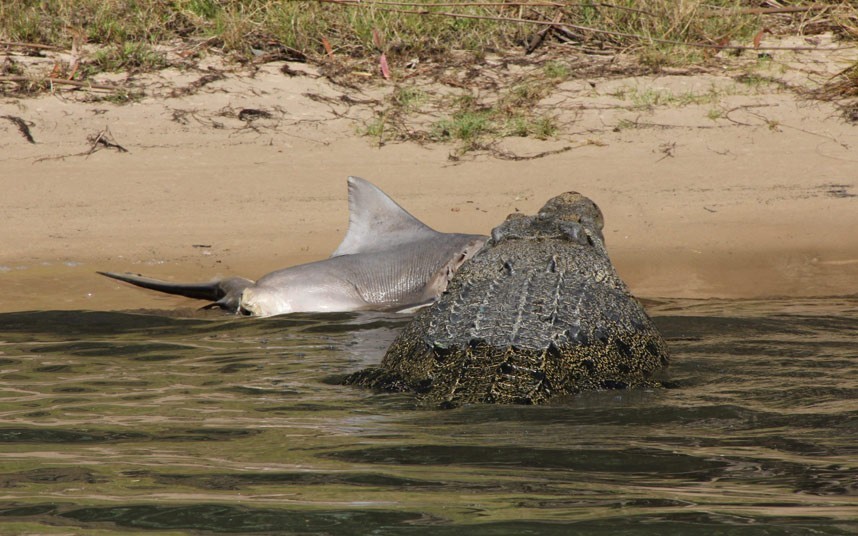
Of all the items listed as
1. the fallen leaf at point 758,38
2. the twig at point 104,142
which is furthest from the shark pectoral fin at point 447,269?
the fallen leaf at point 758,38

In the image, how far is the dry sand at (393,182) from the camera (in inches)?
258

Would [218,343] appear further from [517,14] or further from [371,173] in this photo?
[517,14]

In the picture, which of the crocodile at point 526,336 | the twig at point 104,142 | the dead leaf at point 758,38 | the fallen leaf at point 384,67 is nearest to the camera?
the crocodile at point 526,336

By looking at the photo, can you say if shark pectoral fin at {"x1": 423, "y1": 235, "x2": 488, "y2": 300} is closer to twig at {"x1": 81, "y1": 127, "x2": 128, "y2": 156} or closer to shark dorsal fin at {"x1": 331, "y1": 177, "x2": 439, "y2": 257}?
shark dorsal fin at {"x1": 331, "y1": 177, "x2": 439, "y2": 257}

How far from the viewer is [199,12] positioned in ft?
31.2

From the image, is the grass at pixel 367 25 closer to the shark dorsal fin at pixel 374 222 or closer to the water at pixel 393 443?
the shark dorsal fin at pixel 374 222

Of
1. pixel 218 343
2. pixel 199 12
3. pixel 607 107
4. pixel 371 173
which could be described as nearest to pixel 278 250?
pixel 371 173

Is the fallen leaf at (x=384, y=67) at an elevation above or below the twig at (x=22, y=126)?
above

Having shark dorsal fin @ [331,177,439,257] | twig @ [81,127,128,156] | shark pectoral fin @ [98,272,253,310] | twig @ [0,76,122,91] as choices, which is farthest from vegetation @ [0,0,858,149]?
shark pectoral fin @ [98,272,253,310]

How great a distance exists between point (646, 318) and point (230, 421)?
170cm

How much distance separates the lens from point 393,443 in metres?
3.09

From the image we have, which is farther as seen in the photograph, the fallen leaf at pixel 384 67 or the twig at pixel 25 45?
the fallen leaf at pixel 384 67

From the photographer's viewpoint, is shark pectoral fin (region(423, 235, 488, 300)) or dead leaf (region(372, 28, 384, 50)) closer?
shark pectoral fin (region(423, 235, 488, 300))

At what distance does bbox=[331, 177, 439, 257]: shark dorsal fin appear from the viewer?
6.56 metres
